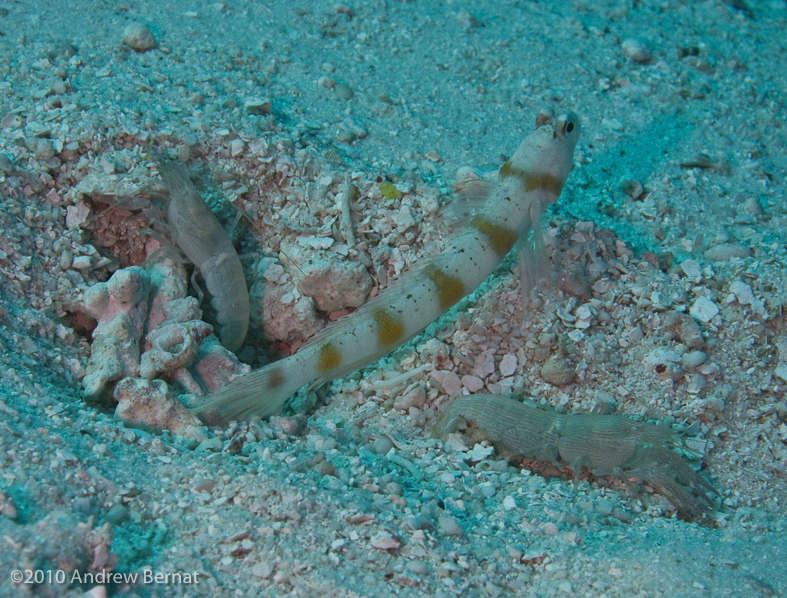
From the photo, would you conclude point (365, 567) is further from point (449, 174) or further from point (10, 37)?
point (10, 37)

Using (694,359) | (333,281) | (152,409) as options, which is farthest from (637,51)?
(152,409)

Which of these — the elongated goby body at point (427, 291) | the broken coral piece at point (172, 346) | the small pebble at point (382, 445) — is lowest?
the small pebble at point (382, 445)

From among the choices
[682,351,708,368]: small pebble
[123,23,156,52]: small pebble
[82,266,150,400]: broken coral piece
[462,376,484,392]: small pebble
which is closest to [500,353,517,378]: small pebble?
[462,376,484,392]: small pebble

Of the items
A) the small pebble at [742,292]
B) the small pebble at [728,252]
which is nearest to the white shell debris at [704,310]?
the small pebble at [742,292]

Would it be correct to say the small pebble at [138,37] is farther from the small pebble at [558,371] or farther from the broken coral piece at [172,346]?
the small pebble at [558,371]

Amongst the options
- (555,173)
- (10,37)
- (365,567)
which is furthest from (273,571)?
(10,37)

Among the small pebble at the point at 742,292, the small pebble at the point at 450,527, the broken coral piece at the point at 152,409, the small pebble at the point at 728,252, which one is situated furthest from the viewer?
the small pebble at the point at 728,252

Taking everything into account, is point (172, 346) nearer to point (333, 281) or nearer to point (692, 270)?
point (333, 281)
